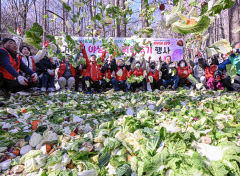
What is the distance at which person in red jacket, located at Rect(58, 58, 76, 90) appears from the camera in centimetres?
675

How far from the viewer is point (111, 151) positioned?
1510 mm

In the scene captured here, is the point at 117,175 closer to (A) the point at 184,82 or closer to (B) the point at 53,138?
(B) the point at 53,138

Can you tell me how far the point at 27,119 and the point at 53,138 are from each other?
42.4 inches

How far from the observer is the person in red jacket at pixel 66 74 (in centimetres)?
675

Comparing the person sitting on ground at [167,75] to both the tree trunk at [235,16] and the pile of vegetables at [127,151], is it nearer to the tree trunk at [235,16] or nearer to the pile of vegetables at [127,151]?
the tree trunk at [235,16]

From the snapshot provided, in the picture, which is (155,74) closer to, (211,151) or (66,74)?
(66,74)

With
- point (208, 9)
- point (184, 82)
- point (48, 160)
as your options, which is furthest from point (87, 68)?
point (208, 9)

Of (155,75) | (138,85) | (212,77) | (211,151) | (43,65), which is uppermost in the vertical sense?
(43,65)

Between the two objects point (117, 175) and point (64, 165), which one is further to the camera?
point (64, 165)

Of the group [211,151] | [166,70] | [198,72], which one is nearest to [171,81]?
[166,70]

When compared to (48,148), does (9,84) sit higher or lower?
higher

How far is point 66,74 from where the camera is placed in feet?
22.5

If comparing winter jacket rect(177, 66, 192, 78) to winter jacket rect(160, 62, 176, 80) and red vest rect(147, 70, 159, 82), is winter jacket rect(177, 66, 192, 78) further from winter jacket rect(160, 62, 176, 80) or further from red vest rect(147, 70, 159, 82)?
red vest rect(147, 70, 159, 82)

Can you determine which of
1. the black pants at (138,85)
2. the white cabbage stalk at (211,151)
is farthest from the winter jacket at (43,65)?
the white cabbage stalk at (211,151)
